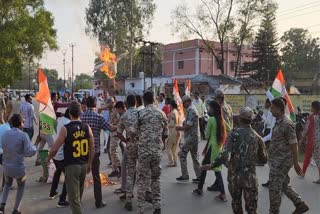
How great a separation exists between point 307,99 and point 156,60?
2493 inches

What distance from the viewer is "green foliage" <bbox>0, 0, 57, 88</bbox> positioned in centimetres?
2525

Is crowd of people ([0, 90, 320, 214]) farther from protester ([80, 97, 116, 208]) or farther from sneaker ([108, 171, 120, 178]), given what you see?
sneaker ([108, 171, 120, 178])

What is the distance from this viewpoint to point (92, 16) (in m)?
46.7

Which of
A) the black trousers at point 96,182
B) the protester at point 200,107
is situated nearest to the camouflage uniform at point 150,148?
the black trousers at point 96,182

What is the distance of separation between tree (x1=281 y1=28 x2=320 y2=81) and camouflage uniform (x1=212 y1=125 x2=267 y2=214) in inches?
3072

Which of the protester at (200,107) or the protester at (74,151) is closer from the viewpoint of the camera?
the protester at (74,151)

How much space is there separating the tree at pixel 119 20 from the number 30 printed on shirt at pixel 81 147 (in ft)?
124

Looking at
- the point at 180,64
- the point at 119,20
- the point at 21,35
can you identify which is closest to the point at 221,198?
the point at 21,35

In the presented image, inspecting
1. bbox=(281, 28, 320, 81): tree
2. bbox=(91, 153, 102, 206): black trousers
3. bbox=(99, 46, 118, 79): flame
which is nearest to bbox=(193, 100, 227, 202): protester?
bbox=(91, 153, 102, 206): black trousers

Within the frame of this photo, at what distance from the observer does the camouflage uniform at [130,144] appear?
6.56 metres

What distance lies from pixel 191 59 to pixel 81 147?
50893 millimetres

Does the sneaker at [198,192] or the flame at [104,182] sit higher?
the sneaker at [198,192]

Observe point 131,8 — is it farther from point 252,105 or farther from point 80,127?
point 80,127

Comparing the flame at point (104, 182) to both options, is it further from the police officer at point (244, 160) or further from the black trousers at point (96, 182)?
the police officer at point (244, 160)
